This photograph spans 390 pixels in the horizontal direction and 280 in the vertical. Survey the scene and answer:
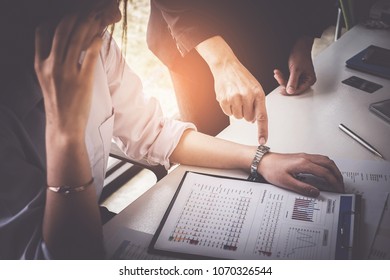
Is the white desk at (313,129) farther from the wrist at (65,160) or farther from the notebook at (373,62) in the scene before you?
the wrist at (65,160)

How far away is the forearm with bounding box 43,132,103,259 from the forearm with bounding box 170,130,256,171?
1.20 feet

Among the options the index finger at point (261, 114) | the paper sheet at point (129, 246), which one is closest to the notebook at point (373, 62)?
the index finger at point (261, 114)

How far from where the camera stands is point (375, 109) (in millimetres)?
1210

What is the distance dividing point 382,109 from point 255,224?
68 cm

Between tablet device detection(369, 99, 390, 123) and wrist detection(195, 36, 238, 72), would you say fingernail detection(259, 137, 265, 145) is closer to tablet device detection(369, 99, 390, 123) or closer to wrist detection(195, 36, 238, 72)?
wrist detection(195, 36, 238, 72)

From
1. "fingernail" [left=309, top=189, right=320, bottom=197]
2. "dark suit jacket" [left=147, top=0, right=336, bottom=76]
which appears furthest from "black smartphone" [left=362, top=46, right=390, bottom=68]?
"fingernail" [left=309, top=189, right=320, bottom=197]

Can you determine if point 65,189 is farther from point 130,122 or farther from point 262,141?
point 262,141

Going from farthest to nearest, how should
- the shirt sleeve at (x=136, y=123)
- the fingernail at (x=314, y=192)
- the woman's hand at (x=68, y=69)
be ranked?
the shirt sleeve at (x=136, y=123) → the fingernail at (x=314, y=192) → the woman's hand at (x=68, y=69)

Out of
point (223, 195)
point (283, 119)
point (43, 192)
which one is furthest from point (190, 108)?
point (43, 192)

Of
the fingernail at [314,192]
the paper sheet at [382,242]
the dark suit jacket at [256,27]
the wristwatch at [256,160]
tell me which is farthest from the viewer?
the dark suit jacket at [256,27]

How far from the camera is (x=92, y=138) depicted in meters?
1.00

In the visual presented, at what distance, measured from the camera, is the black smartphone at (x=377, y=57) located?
57.1 inches

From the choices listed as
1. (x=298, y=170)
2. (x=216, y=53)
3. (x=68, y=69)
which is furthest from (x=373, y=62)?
(x=68, y=69)

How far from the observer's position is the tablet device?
1179mm
